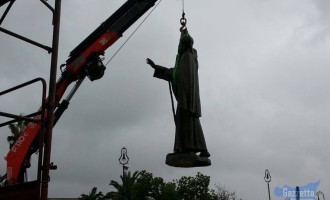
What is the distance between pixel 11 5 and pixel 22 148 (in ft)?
23.5

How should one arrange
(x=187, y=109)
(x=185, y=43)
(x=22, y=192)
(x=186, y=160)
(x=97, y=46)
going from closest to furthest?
(x=22, y=192), (x=186, y=160), (x=187, y=109), (x=185, y=43), (x=97, y=46)

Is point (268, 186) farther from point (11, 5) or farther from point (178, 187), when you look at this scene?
point (11, 5)

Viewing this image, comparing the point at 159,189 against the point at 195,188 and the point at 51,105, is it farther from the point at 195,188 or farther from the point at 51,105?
the point at 51,105

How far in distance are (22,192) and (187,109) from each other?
2.06 metres

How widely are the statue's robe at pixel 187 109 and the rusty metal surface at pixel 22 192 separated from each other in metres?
1.65

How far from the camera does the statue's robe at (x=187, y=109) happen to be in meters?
5.24

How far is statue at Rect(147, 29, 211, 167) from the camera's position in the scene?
5.19 metres

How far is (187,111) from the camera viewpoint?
209 inches

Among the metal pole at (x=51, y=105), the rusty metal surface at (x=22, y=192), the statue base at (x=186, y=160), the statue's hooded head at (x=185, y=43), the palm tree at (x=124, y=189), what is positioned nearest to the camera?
the rusty metal surface at (x=22, y=192)

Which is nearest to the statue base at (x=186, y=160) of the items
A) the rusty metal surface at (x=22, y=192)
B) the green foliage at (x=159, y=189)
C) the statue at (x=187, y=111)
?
the statue at (x=187, y=111)

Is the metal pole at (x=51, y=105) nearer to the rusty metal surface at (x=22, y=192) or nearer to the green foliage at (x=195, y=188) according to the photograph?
the rusty metal surface at (x=22, y=192)

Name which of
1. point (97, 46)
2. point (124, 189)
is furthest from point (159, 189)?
point (97, 46)

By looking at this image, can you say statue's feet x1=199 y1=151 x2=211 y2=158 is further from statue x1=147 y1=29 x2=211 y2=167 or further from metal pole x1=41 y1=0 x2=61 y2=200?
metal pole x1=41 y1=0 x2=61 y2=200

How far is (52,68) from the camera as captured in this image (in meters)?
5.05
